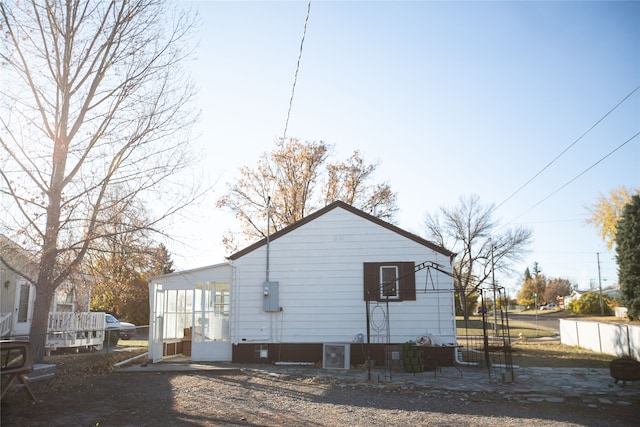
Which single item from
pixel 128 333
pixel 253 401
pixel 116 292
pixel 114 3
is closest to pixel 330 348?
pixel 253 401

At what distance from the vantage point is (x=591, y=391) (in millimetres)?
10359

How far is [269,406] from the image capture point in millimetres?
8992

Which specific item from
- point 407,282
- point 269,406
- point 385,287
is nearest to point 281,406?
point 269,406

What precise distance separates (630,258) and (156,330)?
94.0 feet

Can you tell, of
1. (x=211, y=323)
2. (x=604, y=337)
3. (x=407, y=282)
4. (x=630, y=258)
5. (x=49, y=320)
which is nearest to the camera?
(x=407, y=282)

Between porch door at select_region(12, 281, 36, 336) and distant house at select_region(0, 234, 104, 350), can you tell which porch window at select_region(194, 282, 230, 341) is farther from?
porch door at select_region(12, 281, 36, 336)

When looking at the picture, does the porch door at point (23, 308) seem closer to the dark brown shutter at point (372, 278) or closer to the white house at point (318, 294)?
the white house at point (318, 294)

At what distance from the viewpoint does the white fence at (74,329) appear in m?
19.0

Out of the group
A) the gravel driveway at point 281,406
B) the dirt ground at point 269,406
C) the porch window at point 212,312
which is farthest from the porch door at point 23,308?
the gravel driveway at point 281,406

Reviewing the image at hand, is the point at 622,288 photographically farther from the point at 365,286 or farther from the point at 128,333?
the point at 128,333

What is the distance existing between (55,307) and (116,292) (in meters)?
8.20

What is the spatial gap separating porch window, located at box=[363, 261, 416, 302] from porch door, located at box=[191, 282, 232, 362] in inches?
179

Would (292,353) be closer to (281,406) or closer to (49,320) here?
(281,406)

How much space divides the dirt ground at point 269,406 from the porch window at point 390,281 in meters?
3.69
